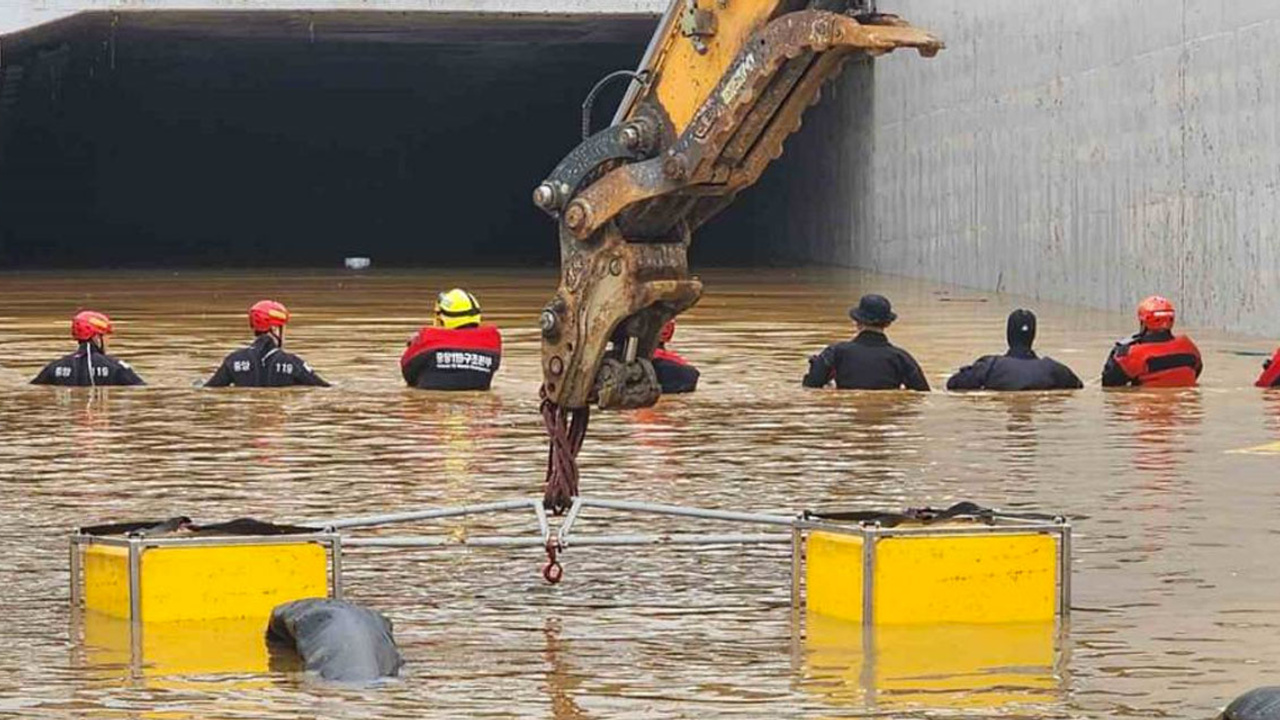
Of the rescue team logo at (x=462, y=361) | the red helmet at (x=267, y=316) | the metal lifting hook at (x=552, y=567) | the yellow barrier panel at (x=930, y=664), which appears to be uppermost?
the red helmet at (x=267, y=316)

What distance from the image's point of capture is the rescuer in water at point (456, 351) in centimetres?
2197

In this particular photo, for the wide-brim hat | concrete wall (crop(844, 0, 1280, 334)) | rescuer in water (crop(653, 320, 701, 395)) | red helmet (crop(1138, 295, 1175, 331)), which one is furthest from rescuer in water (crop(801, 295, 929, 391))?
concrete wall (crop(844, 0, 1280, 334))

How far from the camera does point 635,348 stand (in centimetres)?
1023

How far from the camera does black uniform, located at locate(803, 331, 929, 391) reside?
21828 mm

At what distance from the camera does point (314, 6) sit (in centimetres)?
4334

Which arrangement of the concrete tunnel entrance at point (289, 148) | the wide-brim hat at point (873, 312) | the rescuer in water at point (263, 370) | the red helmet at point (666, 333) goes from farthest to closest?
the concrete tunnel entrance at point (289, 148) < the rescuer in water at point (263, 370) < the wide-brim hat at point (873, 312) < the red helmet at point (666, 333)

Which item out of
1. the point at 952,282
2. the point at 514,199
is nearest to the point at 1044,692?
the point at 952,282

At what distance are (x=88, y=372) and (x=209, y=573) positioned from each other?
12.4 metres

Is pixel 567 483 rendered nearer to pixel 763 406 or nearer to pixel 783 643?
pixel 783 643

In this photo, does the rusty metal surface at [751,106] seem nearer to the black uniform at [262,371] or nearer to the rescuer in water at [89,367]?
the black uniform at [262,371]

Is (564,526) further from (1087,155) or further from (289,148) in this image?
(289,148)

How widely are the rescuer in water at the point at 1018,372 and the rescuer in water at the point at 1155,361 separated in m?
0.35

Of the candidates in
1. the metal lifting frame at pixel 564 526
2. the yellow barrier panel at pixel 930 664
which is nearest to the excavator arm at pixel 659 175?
the metal lifting frame at pixel 564 526

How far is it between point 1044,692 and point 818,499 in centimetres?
560
